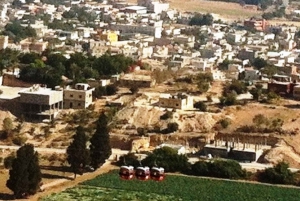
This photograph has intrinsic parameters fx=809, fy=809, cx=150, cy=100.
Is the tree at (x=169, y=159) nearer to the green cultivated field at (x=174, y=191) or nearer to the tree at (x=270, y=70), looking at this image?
the green cultivated field at (x=174, y=191)

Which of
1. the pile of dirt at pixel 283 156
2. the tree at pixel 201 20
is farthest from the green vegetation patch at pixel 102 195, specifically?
the tree at pixel 201 20

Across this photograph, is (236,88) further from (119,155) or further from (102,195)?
(102,195)

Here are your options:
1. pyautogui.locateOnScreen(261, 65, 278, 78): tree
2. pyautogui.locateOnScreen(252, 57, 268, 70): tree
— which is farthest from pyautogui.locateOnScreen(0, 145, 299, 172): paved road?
pyautogui.locateOnScreen(252, 57, 268, 70): tree

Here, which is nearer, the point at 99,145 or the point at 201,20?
the point at 99,145

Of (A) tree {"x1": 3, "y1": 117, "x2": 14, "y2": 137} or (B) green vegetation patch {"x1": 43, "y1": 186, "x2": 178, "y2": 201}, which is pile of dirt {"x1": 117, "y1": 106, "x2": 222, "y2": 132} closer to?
(A) tree {"x1": 3, "y1": 117, "x2": 14, "y2": 137}

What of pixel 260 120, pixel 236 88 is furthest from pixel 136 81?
pixel 260 120
